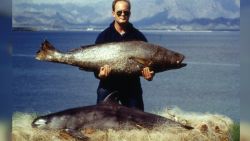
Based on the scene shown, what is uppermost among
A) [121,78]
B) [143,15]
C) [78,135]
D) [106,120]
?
[143,15]

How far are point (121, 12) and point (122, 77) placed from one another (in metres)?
0.47

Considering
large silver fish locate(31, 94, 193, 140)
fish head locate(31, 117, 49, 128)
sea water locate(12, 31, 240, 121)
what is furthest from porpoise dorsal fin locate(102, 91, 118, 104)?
fish head locate(31, 117, 49, 128)

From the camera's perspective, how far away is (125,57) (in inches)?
143

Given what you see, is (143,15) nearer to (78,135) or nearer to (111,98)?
(111,98)

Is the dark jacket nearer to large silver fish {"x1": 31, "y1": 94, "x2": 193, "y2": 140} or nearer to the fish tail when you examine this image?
large silver fish {"x1": 31, "y1": 94, "x2": 193, "y2": 140}

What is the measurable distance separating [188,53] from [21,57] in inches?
48.4

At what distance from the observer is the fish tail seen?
3.72 m

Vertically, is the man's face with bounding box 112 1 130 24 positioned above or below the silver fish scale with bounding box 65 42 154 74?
above

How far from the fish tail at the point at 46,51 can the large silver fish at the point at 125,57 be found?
9 cm

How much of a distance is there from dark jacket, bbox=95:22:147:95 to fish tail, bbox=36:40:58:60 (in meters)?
0.33

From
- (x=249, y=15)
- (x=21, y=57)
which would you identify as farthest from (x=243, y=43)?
(x=21, y=57)

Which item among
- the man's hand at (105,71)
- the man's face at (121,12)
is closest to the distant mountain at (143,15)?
the man's face at (121,12)

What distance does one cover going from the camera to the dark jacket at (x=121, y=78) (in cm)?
368

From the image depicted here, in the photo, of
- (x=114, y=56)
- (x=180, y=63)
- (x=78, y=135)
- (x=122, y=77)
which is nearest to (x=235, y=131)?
(x=180, y=63)
